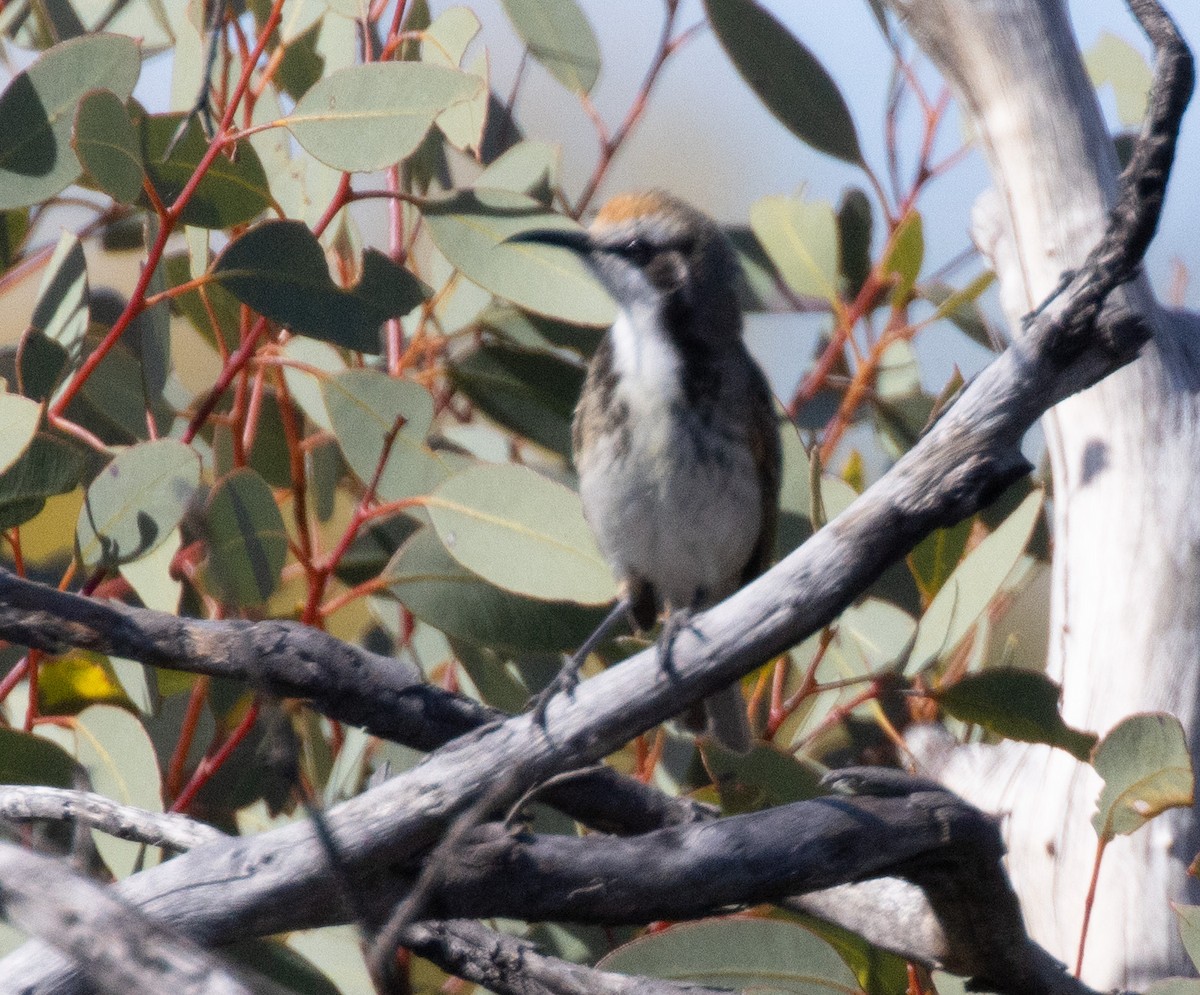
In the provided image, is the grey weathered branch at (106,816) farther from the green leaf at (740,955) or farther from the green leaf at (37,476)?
the green leaf at (740,955)

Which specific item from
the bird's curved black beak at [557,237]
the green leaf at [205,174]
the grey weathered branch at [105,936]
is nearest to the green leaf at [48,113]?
the green leaf at [205,174]

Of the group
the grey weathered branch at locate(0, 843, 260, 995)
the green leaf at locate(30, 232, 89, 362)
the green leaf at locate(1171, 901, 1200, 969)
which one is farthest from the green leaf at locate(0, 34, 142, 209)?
the green leaf at locate(1171, 901, 1200, 969)

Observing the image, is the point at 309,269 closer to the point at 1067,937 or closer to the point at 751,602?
the point at 751,602

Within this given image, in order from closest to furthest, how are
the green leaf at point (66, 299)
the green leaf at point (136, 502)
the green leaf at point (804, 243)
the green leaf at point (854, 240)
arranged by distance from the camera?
the green leaf at point (136, 502), the green leaf at point (66, 299), the green leaf at point (804, 243), the green leaf at point (854, 240)

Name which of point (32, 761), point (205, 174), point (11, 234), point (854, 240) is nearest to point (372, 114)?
point (205, 174)

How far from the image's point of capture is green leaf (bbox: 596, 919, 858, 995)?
82.6 inches

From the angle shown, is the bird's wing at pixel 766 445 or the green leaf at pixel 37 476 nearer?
the green leaf at pixel 37 476

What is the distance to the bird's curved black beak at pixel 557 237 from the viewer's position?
102 inches

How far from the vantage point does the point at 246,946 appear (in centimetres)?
227

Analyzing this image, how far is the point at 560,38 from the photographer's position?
279 centimetres

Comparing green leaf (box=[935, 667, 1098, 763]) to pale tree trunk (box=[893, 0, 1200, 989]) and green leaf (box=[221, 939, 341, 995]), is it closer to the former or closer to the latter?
pale tree trunk (box=[893, 0, 1200, 989])

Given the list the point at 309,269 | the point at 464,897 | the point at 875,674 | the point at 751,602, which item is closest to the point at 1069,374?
the point at 751,602

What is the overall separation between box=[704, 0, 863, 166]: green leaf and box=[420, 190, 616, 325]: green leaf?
1.84 ft

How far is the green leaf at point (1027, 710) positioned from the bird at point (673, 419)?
60 cm
